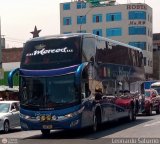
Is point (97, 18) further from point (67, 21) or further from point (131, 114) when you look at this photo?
point (131, 114)

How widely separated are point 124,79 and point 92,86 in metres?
5.82

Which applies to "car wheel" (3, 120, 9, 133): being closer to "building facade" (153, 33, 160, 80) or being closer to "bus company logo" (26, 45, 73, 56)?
"bus company logo" (26, 45, 73, 56)

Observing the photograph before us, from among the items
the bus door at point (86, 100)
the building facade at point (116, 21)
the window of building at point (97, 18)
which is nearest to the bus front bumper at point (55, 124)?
the bus door at point (86, 100)

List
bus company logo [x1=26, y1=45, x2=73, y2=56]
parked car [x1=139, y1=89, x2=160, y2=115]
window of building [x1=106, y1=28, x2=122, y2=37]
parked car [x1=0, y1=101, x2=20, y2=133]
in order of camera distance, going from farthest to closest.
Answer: window of building [x1=106, y1=28, x2=122, y2=37] → parked car [x1=139, y1=89, x2=160, y2=115] → parked car [x1=0, y1=101, x2=20, y2=133] → bus company logo [x1=26, y1=45, x2=73, y2=56]

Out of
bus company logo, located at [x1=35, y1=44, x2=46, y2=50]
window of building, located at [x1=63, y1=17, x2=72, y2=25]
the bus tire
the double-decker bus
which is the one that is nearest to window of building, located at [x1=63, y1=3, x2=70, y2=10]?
window of building, located at [x1=63, y1=17, x2=72, y2=25]

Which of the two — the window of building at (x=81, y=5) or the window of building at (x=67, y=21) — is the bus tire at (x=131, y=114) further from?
the window of building at (x=67, y=21)

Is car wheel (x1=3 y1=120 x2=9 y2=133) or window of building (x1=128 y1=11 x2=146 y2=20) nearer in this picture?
car wheel (x1=3 y1=120 x2=9 y2=133)

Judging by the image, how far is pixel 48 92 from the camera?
19.2 m

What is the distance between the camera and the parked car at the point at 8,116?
76.5 feet

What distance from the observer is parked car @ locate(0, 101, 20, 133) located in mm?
23319

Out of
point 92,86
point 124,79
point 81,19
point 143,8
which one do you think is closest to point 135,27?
point 143,8

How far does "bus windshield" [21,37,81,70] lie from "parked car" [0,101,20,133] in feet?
14.3

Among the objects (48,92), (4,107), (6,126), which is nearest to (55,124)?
(48,92)

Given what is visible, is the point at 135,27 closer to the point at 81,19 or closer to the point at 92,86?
the point at 81,19
